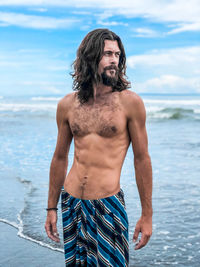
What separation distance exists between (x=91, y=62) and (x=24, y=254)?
8.92ft

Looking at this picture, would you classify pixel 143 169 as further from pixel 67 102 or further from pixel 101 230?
pixel 67 102

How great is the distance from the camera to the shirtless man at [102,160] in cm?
224

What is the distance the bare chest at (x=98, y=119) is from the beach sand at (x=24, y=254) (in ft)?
7.31

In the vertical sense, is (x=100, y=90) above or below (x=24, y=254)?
above

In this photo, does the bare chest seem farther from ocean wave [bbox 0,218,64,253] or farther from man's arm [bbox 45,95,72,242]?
ocean wave [bbox 0,218,64,253]

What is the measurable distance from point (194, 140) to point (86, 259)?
1126cm

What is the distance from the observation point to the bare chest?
226cm

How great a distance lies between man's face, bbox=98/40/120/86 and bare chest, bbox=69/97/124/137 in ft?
0.43

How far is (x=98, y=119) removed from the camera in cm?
231

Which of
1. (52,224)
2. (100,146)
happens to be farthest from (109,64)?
(52,224)

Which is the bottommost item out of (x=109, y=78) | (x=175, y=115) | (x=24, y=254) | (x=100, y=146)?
(x=24, y=254)

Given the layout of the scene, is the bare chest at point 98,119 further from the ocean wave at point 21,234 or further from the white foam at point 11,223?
the white foam at point 11,223

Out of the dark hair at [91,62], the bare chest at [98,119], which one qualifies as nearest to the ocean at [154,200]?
the bare chest at [98,119]

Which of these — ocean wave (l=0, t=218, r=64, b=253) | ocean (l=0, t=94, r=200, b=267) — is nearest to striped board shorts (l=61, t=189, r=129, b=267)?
ocean (l=0, t=94, r=200, b=267)
